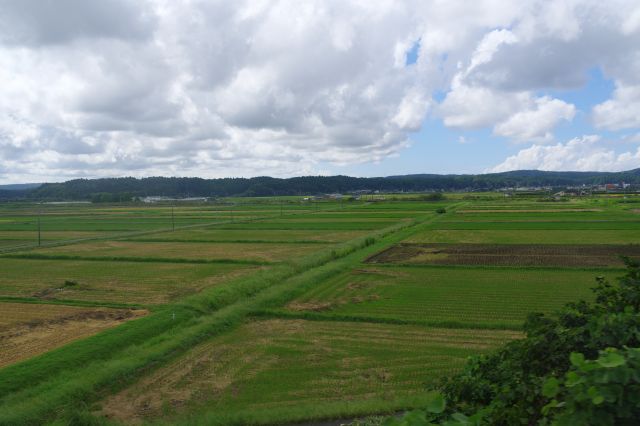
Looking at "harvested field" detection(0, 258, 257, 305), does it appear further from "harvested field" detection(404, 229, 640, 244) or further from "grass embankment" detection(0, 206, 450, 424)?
"harvested field" detection(404, 229, 640, 244)

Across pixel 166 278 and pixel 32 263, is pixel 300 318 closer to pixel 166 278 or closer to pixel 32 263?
pixel 166 278

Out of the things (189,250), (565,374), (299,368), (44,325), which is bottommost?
(299,368)

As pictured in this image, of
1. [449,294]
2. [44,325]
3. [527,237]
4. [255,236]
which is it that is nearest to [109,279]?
[44,325]

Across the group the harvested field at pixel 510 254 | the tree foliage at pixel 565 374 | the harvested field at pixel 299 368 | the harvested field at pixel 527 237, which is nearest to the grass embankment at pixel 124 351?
the harvested field at pixel 299 368

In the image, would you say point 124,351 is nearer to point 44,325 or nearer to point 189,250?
point 44,325

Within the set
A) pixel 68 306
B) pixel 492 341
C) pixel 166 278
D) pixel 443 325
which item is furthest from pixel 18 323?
pixel 492 341
